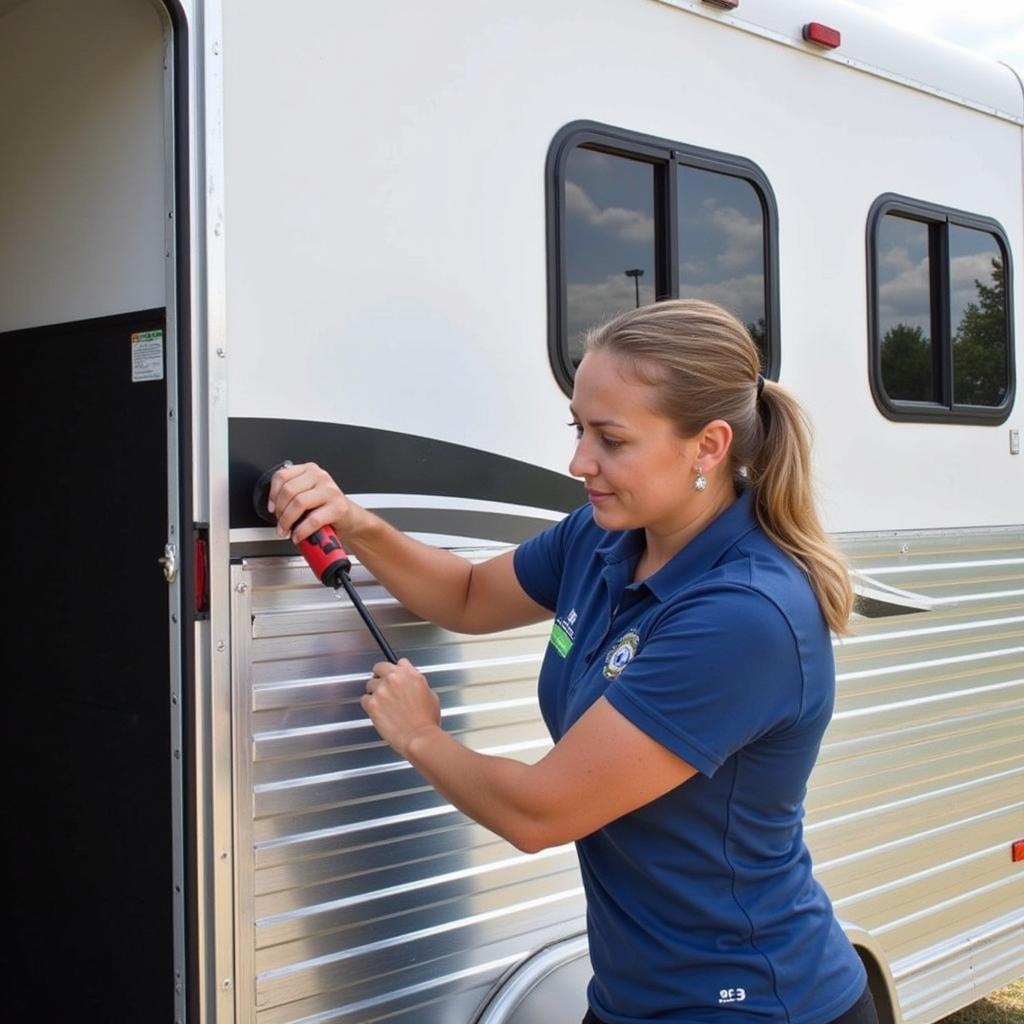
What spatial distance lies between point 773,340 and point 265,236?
4.65 feet

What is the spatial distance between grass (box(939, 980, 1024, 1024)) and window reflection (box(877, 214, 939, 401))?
A: 2.25 m

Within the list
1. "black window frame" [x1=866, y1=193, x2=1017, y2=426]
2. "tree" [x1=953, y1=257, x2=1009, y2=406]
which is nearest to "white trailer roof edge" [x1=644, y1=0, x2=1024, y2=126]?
"black window frame" [x1=866, y1=193, x2=1017, y2=426]

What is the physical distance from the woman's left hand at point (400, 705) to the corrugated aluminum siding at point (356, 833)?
216mm

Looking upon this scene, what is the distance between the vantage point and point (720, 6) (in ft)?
9.85

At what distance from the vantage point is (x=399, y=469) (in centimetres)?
238

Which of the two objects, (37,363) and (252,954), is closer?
(252,954)

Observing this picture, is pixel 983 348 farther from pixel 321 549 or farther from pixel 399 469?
pixel 321 549

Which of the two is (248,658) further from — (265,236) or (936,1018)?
(936,1018)

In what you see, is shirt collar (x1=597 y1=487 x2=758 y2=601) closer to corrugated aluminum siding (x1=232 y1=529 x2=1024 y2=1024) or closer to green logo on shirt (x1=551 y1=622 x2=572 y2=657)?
green logo on shirt (x1=551 y1=622 x2=572 y2=657)

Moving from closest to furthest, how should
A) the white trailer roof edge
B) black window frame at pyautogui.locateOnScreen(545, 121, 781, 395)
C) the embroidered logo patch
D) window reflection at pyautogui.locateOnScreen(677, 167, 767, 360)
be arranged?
the embroidered logo patch < black window frame at pyautogui.locateOnScreen(545, 121, 781, 395) < window reflection at pyautogui.locateOnScreen(677, 167, 767, 360) < the white trailer roof edge

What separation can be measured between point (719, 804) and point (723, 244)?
1584mm

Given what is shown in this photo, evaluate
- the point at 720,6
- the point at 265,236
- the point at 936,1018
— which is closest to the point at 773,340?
the point at 720,6

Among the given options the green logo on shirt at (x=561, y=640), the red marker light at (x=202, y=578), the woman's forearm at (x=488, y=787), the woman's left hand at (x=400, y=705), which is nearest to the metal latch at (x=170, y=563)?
the red marker light at (x=202, y=578)

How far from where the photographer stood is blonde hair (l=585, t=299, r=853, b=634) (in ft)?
6.27
